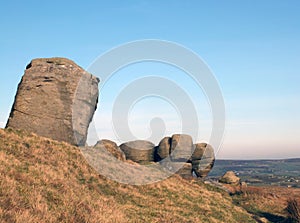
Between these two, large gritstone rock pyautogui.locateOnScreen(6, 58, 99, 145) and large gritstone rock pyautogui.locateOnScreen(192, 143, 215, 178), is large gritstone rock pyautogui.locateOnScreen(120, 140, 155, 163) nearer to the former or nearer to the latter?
large gritstone rock pyautogui.locateOnScreen(192, 143, 215, 178)

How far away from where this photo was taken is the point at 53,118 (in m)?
32.8

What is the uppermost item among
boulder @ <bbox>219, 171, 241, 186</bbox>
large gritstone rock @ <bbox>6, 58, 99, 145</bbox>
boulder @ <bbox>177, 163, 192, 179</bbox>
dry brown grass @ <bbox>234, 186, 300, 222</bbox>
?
large gritstone rock @ <bbox>6, 58, 99, 145</bbox>

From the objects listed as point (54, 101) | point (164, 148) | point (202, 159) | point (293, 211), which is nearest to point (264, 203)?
point (293, 211)

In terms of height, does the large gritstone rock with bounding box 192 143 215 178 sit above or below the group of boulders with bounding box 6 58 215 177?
below

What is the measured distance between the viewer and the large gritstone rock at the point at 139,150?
56500mm

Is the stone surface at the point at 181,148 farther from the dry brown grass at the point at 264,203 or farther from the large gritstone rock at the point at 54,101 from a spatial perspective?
the large gritstone rock at the point at 54,101

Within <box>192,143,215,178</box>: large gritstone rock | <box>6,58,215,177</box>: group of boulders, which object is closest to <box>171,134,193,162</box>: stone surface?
<box>192,143,215,178</box>: large gritstone rock

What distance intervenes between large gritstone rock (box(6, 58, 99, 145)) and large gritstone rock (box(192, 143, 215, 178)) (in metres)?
27.6

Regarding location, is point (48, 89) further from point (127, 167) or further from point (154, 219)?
point (154, 219)

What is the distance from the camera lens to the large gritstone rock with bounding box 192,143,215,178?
57.3 m

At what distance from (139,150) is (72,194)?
135 ft

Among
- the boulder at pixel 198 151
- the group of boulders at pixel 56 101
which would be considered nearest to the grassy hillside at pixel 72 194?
the group of boulders at pixel 56 101

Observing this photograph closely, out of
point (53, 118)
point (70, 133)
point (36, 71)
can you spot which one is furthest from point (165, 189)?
point (36, 71)

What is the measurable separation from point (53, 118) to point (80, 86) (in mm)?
5259
